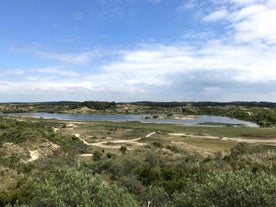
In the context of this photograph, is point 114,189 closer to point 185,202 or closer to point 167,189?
point 185,202

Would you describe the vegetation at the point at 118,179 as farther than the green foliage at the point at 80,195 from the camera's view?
Yes

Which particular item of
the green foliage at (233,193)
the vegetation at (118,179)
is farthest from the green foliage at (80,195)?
the green foliage at (233,193)

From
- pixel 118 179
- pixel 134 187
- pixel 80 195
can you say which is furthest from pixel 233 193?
pixel 118 179

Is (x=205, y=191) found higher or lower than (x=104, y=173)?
higher

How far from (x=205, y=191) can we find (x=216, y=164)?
21307 millimetres

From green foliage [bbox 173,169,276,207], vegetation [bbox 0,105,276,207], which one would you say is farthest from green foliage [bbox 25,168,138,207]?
green foliage [bbox 173,169,276,207]

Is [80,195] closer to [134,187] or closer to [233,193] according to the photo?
[233,193]

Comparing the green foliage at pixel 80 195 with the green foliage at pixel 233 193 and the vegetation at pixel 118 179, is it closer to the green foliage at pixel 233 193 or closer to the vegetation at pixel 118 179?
the vegetation at pixel 118 179

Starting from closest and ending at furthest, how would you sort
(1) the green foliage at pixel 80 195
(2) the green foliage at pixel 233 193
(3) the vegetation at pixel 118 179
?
(1) the green foliage at pixel 80 195, (2) the green foliage at pixel 233 193, (3) the vegetation at pixel 118 179

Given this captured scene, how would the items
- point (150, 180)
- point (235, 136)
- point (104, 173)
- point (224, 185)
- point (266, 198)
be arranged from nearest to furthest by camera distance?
point (266, 198), point (224, 185), point (150, 180), point (104, 173), point (235, 136)

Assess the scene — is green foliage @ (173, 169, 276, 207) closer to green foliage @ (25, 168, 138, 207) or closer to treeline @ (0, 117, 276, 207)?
treeline @ (0, 117, 276, 207)

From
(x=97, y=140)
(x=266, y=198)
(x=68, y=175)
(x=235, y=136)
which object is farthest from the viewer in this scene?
(x=235, y=136)

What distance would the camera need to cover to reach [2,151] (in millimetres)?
47375

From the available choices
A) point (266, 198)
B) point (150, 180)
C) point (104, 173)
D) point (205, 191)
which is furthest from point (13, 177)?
point (266, 198)
